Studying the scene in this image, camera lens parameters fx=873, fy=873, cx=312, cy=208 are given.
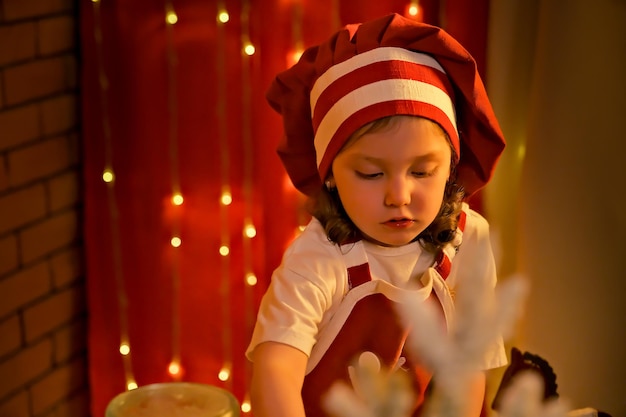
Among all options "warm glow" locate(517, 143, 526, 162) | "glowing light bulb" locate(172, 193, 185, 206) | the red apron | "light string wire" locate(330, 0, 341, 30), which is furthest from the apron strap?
"glowing light bulb" locate(172, 193, 185, 206)

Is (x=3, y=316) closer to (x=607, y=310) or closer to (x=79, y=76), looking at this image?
(x=79, y=76)

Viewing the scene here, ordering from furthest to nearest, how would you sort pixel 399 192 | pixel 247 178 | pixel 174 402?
pixel 247 178, pixel 174 402, pixel 399 192

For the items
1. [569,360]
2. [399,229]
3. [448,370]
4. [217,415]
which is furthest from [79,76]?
[448,370]

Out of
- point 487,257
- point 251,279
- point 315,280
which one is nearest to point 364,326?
point 315,280

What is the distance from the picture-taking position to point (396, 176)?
50.9 inches

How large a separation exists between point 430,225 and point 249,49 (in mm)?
645

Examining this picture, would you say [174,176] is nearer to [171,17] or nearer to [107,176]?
[107,176]

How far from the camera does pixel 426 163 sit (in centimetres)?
131

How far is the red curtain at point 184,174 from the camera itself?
1.87m

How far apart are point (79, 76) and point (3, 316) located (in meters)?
0.56

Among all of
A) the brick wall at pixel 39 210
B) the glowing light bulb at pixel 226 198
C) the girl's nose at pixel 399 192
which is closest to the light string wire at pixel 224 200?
the glowing light bulb at pixel 226 198

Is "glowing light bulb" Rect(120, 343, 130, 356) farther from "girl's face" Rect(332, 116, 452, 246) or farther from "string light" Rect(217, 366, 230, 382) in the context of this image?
"girl's face" Rect(332, 116, 452, 246)

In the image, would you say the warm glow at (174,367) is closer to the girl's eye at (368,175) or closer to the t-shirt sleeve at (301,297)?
the t-shirt sleeve at (301,297)

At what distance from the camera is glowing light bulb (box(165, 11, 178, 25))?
188 cm
